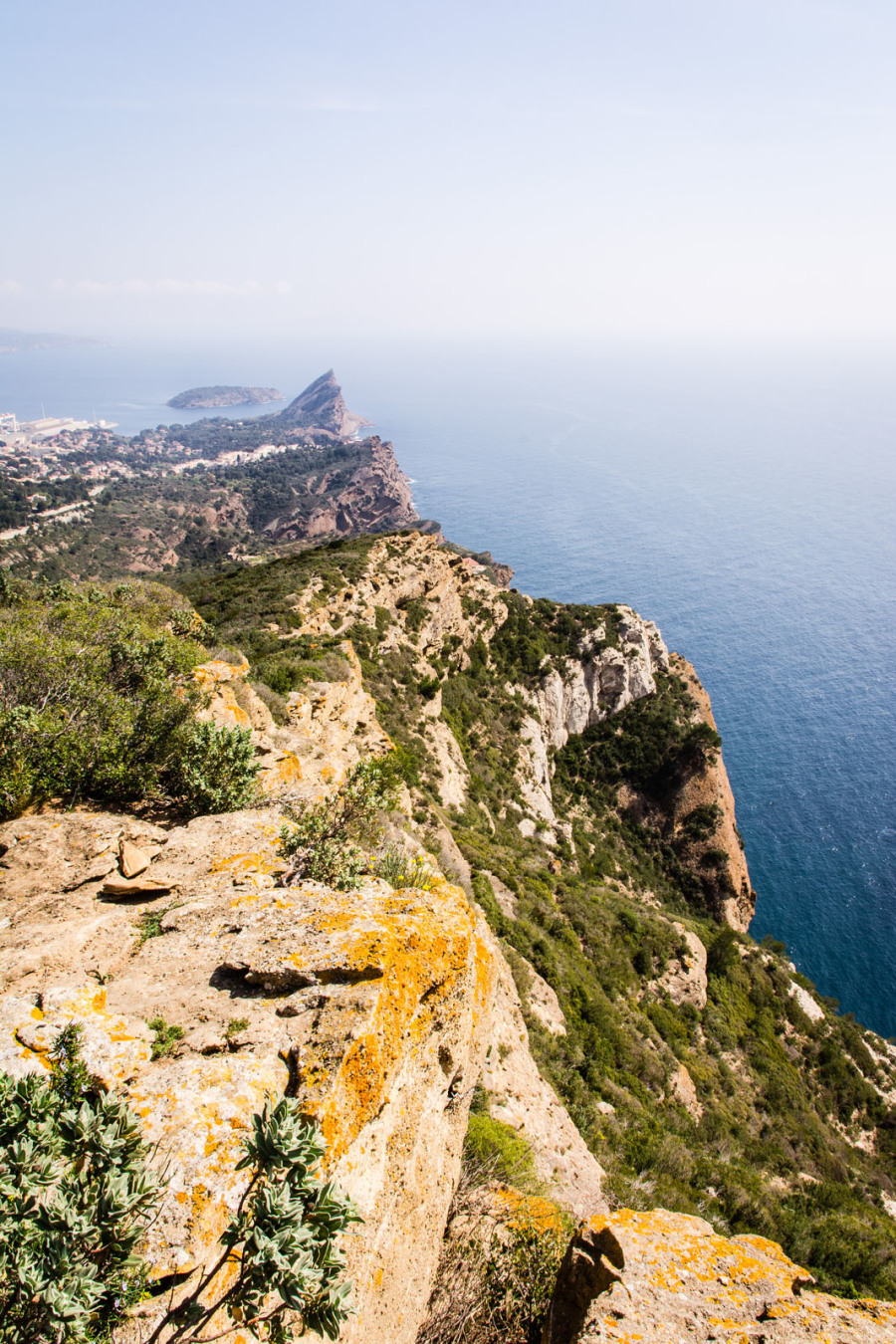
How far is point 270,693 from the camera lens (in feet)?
68.6

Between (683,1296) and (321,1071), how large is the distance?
5356 millimetres

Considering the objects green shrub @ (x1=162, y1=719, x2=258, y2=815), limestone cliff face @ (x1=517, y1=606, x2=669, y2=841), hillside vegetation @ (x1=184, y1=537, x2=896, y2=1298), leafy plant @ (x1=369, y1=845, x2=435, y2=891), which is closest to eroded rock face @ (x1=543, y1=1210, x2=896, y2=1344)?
hillside vegetation @ (x1=184, y1=537, x2=896, y2=1298)

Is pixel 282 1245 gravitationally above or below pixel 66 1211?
below

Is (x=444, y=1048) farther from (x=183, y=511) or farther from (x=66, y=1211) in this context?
(x=183, y=511)

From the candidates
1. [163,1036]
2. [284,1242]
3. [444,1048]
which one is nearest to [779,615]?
[444,1048]

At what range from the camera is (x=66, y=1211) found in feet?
11.7

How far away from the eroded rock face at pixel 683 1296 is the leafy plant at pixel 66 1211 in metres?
5.38

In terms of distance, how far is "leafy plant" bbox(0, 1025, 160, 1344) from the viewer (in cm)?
340

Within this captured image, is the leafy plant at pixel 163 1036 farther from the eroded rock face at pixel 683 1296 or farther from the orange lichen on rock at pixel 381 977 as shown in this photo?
the eroded rock face at pixel 683 1296

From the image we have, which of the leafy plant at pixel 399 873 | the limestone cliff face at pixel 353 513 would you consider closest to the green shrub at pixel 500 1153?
the leafy plant at pixel 399 873

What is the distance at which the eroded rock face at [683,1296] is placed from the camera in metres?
6.37

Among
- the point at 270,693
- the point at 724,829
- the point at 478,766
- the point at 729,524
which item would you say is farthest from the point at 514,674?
the point at 729,524

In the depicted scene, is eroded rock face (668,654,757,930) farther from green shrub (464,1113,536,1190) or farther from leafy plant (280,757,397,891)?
leafy plant (280,757,397,891)

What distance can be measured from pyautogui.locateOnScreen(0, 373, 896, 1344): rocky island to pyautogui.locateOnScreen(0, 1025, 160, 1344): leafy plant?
0.02 metres
